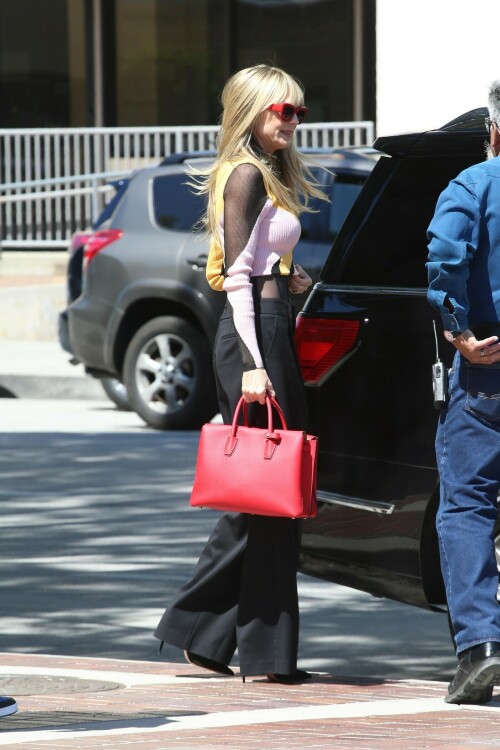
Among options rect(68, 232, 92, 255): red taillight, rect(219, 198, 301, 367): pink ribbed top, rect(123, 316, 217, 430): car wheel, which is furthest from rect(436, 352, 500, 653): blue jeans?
rect(68, 232, 92, 255): red taillight

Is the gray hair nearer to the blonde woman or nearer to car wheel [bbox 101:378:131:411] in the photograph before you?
the blonde woman

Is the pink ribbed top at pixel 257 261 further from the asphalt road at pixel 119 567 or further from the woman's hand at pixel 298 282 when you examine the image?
the asphalt road at pixel 119 567

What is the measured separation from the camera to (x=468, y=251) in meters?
4.98

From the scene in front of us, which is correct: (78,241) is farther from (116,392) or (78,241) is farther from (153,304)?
(116,392)

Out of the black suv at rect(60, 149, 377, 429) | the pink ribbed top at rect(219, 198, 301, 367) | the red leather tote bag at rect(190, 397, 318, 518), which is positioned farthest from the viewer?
the black suv at rect(60, 149, 377, 429)

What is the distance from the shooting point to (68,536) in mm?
8695

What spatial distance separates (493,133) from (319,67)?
1854 cm

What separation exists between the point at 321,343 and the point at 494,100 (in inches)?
41.1

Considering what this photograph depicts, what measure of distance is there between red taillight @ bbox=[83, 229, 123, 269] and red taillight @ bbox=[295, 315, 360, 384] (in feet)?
24.1

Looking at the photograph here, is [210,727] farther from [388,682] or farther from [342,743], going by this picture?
[388,682]

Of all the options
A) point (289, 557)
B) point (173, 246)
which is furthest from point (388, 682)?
point (173, 246)

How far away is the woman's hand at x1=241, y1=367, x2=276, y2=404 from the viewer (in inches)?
212

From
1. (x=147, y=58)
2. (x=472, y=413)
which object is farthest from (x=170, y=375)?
(x=147, y=58)

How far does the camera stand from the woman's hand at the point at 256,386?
5379mm
